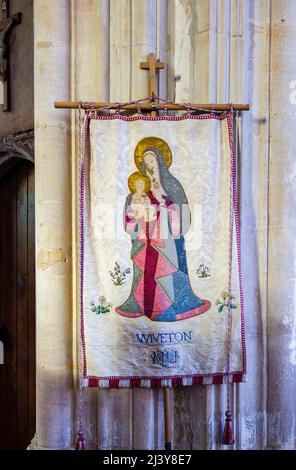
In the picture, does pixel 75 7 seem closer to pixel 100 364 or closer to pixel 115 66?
pixel 115 66

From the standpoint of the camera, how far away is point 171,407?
74.7 inches

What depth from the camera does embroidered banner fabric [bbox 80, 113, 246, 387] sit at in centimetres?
176

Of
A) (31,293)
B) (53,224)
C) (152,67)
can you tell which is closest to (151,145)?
(152,67)

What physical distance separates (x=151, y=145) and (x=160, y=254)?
493 millimetres

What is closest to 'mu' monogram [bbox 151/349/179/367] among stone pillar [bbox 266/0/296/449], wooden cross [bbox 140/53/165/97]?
stone pillar [bbox 266/0/296/449]

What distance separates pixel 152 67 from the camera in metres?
1.74

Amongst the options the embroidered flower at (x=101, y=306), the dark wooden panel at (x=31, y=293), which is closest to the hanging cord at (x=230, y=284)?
the embroidered flower at (x=101, y=306)

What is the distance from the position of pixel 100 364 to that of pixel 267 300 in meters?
0.84

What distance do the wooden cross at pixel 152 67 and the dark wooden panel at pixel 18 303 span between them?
107cm

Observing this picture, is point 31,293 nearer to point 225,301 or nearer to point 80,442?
point 80,442

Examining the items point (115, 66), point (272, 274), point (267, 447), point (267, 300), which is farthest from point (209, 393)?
point (115, 66)

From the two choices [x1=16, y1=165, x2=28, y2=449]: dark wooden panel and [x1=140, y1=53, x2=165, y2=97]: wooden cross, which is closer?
[x1=140, y1=53, x2=165, y2=97]: wooden cross

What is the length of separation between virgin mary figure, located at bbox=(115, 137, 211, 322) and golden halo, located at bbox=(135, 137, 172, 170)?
10 millimetres

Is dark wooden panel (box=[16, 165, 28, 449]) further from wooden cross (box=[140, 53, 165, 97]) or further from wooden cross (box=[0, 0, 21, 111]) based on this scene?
wooden cross (box=[140, 53, 165, 97])
